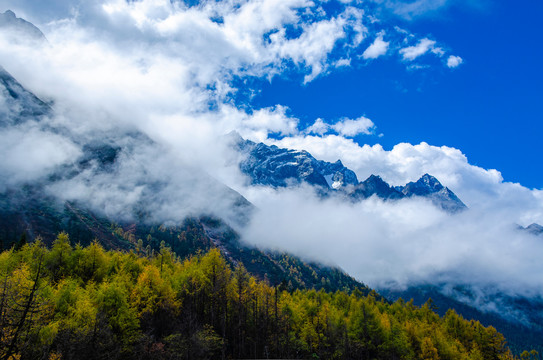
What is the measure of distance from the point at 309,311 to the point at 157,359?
46.3m

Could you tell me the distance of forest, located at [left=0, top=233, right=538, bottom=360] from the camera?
123ft

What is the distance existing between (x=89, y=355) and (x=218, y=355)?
25.3 meters

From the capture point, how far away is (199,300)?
65.8 m

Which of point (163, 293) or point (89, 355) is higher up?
point (163, 293)

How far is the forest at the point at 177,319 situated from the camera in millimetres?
37438

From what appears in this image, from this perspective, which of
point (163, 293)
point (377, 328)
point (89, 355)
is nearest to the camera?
point (89, 355)

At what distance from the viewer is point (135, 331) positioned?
46.5 meters

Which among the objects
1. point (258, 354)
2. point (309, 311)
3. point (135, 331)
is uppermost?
point (309, 311)

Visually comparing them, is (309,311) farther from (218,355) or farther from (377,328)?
(218,355)

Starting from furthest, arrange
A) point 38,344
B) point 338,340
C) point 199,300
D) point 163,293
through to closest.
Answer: point 338,340, point 199,300, point 163,293, point 38,344

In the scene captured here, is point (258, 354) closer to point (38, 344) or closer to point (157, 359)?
point (157, 359)

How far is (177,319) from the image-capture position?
183ft

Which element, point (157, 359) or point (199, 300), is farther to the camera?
point (199, 300)

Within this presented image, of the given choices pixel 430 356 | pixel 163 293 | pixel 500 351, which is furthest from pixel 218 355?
pixel 500 351
